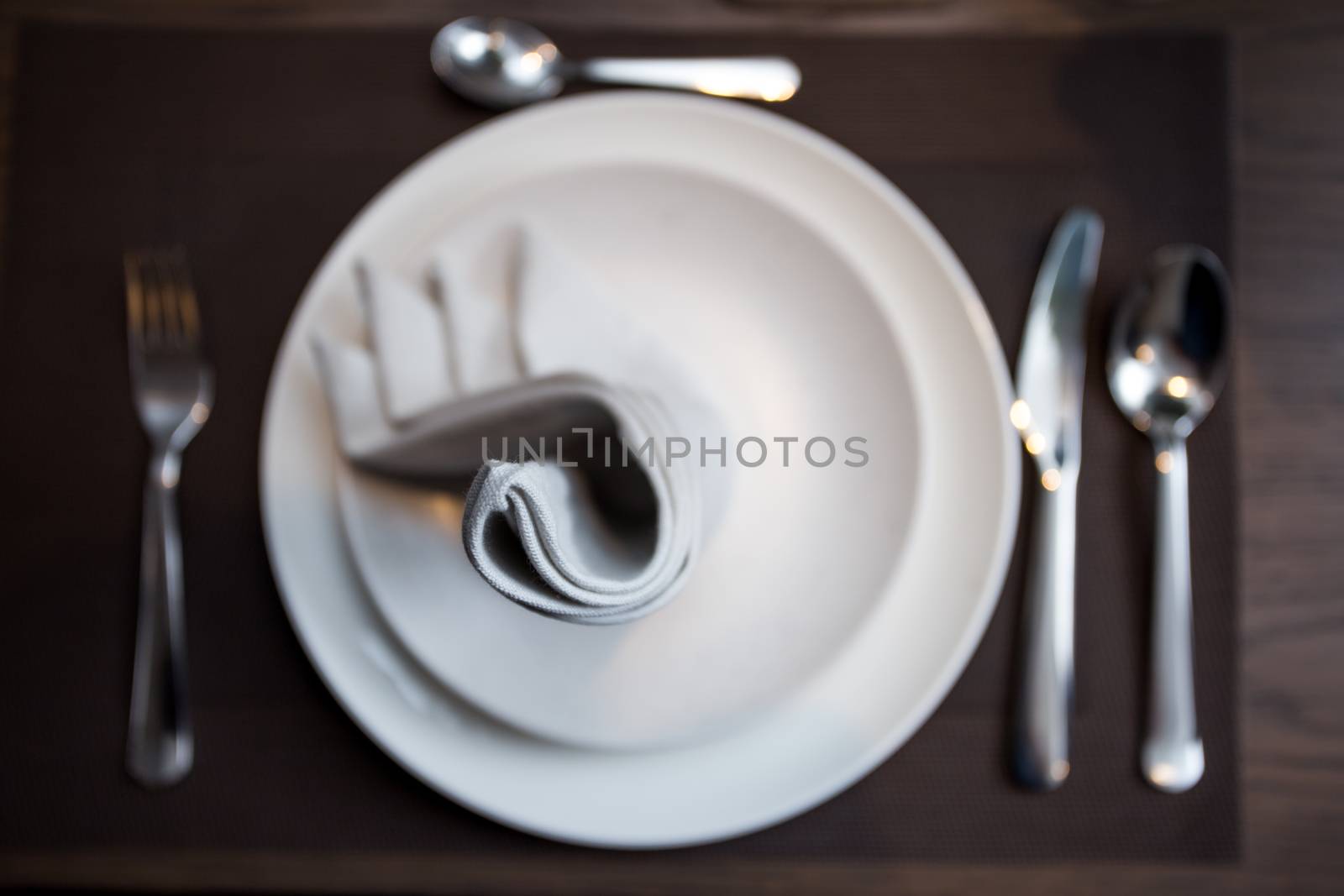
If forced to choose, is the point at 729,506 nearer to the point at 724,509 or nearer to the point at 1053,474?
the point at 724,509

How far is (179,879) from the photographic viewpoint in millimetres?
418

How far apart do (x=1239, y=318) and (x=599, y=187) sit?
31cm

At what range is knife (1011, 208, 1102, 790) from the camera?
41cm

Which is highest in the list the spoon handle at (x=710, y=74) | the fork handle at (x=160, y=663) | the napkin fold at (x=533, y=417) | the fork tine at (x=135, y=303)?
the spoon handle at (x=710, y=74)

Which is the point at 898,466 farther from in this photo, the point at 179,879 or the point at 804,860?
the point at 179,879

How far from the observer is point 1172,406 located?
42 centimetres

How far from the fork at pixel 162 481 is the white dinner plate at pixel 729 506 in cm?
6

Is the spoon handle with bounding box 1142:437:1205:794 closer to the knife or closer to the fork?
the knife

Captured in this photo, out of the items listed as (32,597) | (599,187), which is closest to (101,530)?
(32,597)

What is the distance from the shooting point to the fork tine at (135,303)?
1.41ft

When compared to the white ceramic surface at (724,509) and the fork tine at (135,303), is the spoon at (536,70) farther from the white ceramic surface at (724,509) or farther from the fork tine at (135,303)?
the fork tine at (135,303)

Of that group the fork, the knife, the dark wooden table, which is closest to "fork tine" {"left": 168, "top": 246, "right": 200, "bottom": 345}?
the fork

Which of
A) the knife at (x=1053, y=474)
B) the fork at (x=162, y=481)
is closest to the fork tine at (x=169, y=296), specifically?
the fork at (x=162, y=481)

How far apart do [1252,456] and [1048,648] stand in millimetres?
139
